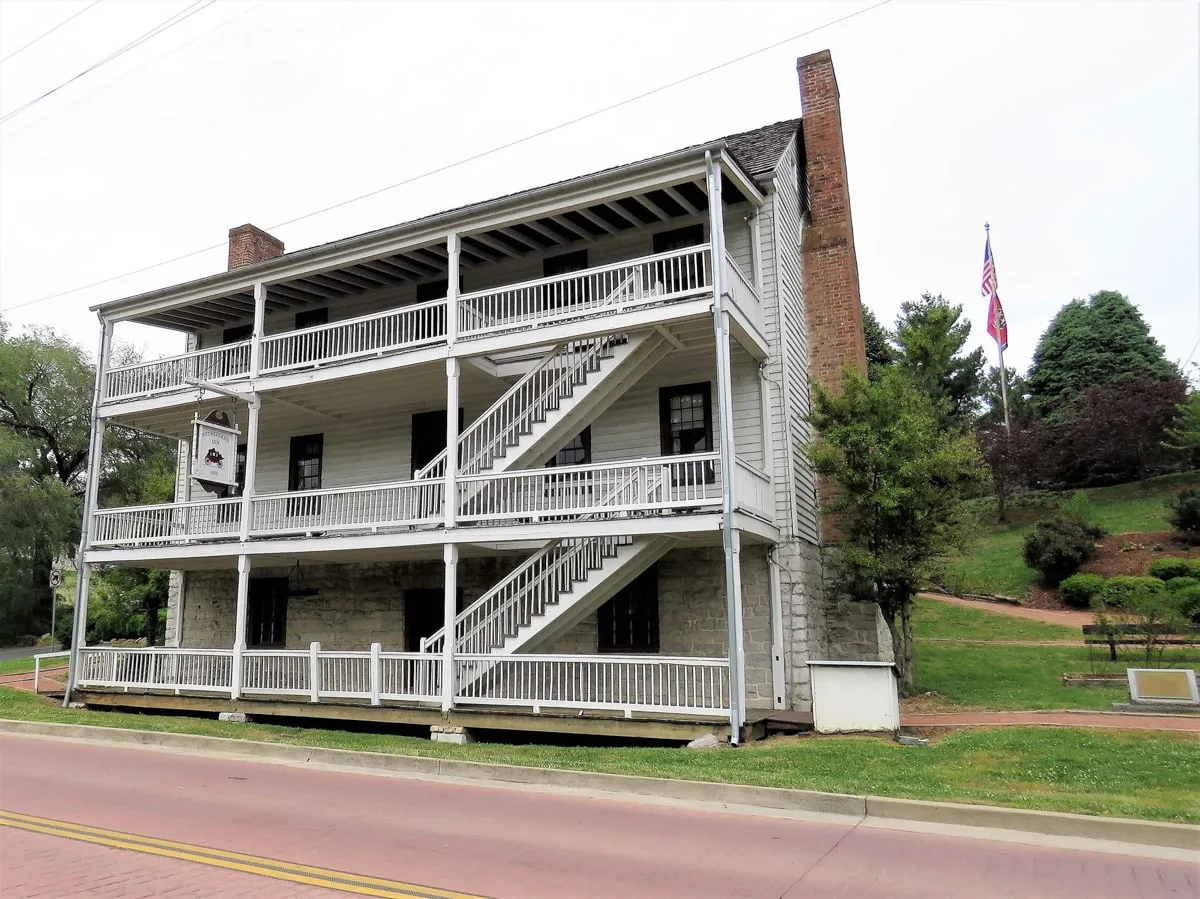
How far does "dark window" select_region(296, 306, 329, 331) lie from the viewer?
20.1 metres

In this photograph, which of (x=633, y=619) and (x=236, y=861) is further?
(x=633, y=619)

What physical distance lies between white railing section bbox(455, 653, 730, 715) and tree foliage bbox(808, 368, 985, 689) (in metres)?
3.54

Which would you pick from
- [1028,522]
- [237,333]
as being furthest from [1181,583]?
[237,333]

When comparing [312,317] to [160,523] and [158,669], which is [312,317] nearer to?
[160,523]

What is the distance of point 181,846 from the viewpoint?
688cm

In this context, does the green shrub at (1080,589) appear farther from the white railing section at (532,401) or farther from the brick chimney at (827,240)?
the white railing section at (532,401)

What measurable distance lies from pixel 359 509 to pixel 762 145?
36.3 feet

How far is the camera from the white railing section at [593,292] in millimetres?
13734

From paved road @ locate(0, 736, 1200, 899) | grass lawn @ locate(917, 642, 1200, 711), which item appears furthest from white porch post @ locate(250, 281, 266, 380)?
grass lawn @ locate(917, 642, 1200, 711)

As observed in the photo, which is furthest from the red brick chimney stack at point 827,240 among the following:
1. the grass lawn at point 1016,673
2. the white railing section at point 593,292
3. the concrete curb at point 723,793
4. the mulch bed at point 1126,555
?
the mulch bed at point 1126,555

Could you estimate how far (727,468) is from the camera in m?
12.3

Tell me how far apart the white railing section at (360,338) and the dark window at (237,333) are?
358 cm

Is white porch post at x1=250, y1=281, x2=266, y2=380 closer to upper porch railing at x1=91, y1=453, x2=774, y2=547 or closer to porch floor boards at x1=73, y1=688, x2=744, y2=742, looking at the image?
upper porch railing at x1=91, y1=453, x2=774, y2=547

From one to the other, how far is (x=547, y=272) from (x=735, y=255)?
3.86 m
